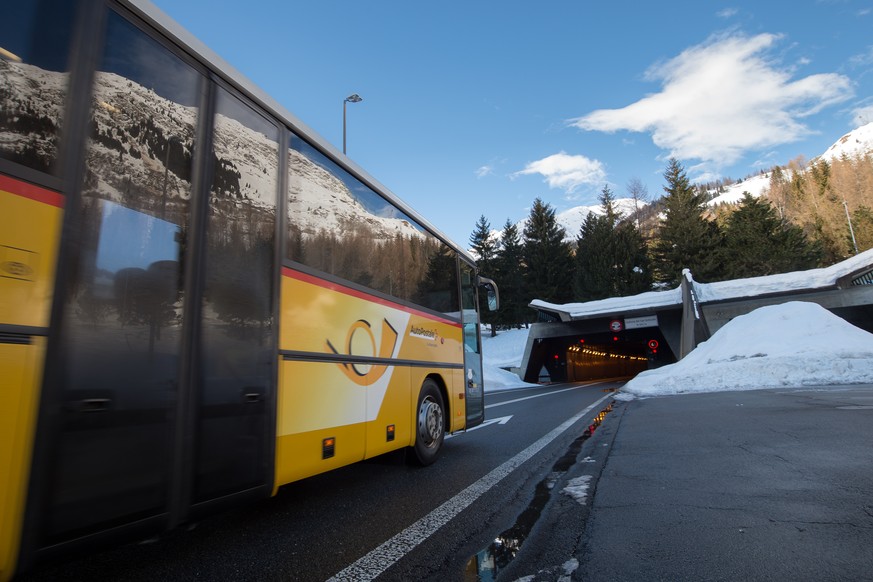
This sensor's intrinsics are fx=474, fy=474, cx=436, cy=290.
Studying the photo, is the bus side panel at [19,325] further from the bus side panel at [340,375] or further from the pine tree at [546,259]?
the pine tree at [546,259]

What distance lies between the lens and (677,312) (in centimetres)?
3161

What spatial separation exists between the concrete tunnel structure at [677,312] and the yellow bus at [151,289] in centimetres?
2736

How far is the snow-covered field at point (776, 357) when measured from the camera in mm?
12529

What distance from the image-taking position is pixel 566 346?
→ 40.4 metres

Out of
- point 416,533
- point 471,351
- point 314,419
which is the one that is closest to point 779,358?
A: point 471,351

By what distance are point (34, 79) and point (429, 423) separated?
466cm

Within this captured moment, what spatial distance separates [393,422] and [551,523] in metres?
1.89

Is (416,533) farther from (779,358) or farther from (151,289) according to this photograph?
(779,358)

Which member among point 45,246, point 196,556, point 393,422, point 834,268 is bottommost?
point 196,556

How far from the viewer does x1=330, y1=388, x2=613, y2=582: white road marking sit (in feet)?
8.66

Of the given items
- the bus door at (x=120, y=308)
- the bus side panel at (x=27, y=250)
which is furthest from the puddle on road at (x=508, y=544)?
the bus side panel at (x=27, y=250)

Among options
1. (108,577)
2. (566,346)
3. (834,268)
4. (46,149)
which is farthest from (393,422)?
(566,346)

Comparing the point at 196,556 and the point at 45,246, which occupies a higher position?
the point at 45,246

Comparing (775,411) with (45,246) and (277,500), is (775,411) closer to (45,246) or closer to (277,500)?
(277,500)
